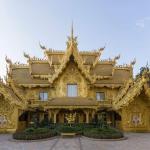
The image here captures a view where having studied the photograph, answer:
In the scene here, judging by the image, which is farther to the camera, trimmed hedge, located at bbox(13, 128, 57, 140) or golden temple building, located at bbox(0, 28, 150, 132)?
golden temple building, located at bbox(0, 28, 150, 132)

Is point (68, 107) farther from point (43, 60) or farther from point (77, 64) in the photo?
point (43, 60)

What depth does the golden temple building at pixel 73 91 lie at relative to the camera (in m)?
19.5

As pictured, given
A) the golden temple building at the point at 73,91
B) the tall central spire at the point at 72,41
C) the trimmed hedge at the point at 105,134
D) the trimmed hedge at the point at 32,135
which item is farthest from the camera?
the tall central spire at the point at 72,41

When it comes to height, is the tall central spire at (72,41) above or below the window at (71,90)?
above

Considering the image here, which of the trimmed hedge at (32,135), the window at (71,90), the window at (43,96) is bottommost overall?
the trimmed hedge at (32,135)

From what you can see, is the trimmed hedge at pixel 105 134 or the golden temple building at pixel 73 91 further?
the golden temple building at pixel 73 91

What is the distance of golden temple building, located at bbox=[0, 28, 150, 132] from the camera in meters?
19.5

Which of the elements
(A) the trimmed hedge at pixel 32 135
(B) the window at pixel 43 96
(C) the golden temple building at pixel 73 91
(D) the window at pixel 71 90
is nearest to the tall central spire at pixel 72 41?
(C) the golden temple building at pixel 73 91

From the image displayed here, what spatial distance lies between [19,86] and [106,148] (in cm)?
1364

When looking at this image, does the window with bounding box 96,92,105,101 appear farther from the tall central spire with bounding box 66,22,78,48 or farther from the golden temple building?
the tall central spire with bounding box 66,22,78,48

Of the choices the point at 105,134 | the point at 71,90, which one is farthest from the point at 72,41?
the point at 105,134

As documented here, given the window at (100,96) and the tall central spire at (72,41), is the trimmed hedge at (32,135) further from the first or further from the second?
the tall central spire at (72,41)

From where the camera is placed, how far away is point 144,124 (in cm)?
2038

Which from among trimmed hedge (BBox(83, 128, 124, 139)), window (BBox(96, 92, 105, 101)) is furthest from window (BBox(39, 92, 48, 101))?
trimmed hedge (BBox(83, 128, 124, 139))
